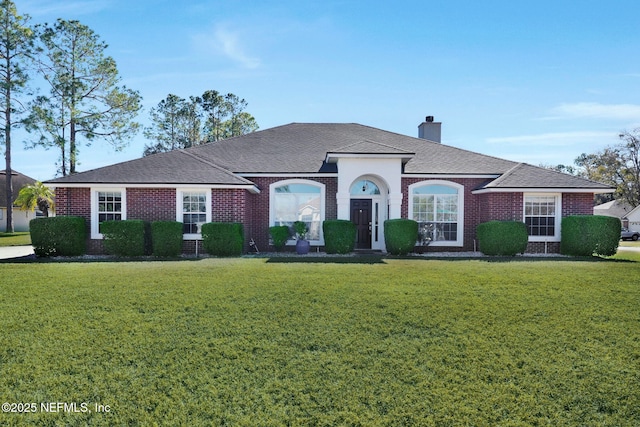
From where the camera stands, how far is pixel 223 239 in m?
14.7

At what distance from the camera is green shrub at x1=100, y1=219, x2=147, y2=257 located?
14641mm

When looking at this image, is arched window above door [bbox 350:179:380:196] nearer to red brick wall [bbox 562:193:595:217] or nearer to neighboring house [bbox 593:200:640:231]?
red brick wall [bbox 562:193:595:217]

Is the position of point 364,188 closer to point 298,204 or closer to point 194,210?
point 298,204

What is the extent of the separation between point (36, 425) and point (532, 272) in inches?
420

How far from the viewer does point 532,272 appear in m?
10.5

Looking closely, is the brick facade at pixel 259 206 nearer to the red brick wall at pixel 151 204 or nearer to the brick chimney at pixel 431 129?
the red brick wall at pixel 151 204

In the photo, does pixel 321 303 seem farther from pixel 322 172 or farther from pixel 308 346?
pixel 322 172

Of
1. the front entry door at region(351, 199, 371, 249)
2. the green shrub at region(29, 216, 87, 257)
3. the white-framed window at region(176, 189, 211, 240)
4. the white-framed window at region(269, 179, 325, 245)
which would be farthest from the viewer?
the front entry door at region(351, 199, 371, 249)

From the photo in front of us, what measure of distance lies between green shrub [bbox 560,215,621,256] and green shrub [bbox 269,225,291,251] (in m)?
11.3

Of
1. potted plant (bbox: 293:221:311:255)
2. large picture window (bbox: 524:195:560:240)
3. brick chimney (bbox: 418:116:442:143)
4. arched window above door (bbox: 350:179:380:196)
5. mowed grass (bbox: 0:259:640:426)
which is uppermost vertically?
brick chimney (bbox: 418:116:442:143)

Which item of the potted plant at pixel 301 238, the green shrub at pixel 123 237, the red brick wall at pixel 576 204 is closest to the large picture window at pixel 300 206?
the potted plant at pixel 301 238

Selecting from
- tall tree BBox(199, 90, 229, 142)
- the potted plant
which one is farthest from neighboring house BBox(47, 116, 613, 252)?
tall tree BBox(199, 90, 229, 142)

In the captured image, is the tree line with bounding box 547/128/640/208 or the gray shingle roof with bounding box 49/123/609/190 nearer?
the gray shingle roof with bounding box 49/123/609/190

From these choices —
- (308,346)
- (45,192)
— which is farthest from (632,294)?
(45,192)
